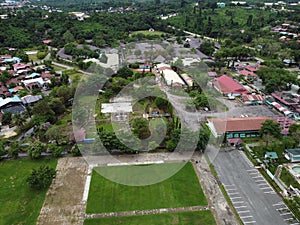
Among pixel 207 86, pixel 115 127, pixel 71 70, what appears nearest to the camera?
pixel 115 127

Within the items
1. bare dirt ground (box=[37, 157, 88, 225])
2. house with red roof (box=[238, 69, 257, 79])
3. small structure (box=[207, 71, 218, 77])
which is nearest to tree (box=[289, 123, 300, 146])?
house with red roof (box=[238, 69, 257, 79])

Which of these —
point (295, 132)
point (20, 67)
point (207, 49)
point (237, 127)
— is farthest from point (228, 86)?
point (20, 67)

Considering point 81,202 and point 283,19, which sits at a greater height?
point 283,19

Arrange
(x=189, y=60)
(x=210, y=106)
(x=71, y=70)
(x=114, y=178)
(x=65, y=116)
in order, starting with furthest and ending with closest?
(x=189, y=60)
(x=71, y=70)
(x=210, y=106)
(x=65, y=116)
(x=114, y=178)

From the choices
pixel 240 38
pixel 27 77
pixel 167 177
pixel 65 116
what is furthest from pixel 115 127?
pixel 240 38

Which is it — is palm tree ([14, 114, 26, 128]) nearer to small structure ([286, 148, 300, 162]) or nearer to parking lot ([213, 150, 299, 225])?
parking lot ([213, 150, 299, 225])

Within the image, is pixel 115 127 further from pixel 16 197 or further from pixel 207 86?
pixel 207 86

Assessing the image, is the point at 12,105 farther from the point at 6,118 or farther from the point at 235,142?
the point at 235,142
